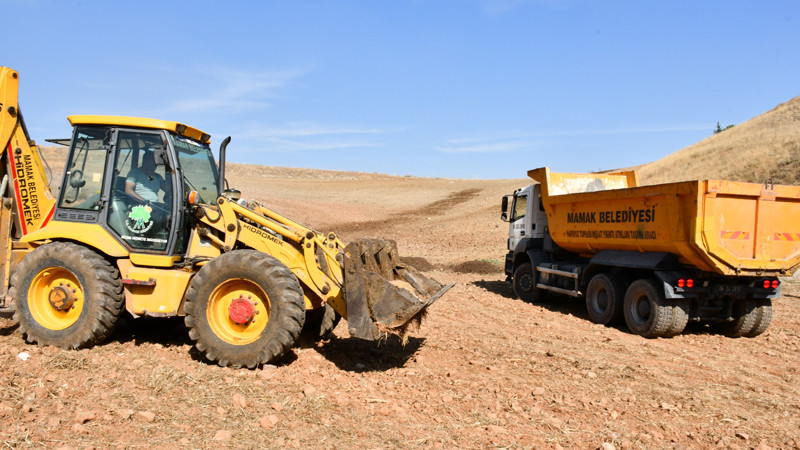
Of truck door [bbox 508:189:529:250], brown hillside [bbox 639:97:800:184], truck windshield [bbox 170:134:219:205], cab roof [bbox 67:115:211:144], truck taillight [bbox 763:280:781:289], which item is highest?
brown hillside [bbox 639:97:800:184]

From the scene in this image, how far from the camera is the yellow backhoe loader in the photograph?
5754 mm

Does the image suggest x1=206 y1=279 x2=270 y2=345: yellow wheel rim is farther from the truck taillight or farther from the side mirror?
the truck taillight

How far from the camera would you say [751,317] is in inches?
351

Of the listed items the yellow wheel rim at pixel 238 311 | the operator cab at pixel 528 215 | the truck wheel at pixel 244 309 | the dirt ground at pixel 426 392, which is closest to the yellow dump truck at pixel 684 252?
the dirt ground at pixel 426 392

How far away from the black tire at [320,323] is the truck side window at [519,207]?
671 centimetres

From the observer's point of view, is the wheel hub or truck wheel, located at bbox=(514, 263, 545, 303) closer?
the wheel hub

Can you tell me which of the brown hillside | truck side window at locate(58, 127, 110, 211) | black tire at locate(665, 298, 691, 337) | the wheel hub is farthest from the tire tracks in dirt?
the wheel hub

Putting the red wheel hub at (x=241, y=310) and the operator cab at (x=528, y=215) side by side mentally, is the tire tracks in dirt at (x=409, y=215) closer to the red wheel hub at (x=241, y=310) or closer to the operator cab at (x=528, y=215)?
the operator cab at (x=528, y=215)

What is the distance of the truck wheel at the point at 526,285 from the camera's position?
1190 centimetres

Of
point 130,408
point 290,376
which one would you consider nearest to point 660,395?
point 290,376

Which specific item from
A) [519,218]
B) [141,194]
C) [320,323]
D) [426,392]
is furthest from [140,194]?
[519,218]

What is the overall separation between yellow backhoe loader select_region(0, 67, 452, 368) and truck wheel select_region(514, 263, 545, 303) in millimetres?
5581

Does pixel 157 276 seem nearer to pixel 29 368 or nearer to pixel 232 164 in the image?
pixel 29 368

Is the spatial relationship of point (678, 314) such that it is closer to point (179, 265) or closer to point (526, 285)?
point (526, 285)
